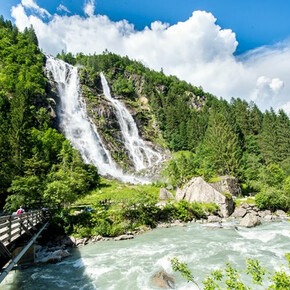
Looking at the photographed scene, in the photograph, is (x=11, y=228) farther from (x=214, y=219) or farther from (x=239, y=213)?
(x=239, y=213)

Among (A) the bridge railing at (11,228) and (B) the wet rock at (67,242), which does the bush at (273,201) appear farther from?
(A) the bridge railing at (11,228)

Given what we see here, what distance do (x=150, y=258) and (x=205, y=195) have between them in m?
23.4

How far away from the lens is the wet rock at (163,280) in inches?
535

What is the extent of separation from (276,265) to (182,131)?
70720 millimetres

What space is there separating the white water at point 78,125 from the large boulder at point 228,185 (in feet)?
64.6

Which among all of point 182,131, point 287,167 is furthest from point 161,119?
point 287,167

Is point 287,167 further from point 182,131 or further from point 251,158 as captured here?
point 182,131

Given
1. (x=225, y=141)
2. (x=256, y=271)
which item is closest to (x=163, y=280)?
(x=256, y=271)

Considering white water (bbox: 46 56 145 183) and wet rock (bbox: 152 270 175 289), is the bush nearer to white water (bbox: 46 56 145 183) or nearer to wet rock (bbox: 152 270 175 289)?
white water (bbox: 46 56 145 183)

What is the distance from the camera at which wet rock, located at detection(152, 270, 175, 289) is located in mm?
13586

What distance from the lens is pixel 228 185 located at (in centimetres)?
4691

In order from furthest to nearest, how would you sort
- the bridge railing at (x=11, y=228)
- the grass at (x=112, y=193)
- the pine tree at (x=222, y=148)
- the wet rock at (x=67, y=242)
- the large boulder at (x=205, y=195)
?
the pine tree at (x=222, y=148) < the grass at (x=112, y=193) < the large boulder at (x=205, y=195) < the wet rock at (x=67, y=242) < the bridge railing at (x=11, y=228)

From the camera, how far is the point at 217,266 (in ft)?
53.5

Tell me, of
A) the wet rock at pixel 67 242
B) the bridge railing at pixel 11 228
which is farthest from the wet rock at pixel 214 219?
the bridge railing at pixel 11 228
